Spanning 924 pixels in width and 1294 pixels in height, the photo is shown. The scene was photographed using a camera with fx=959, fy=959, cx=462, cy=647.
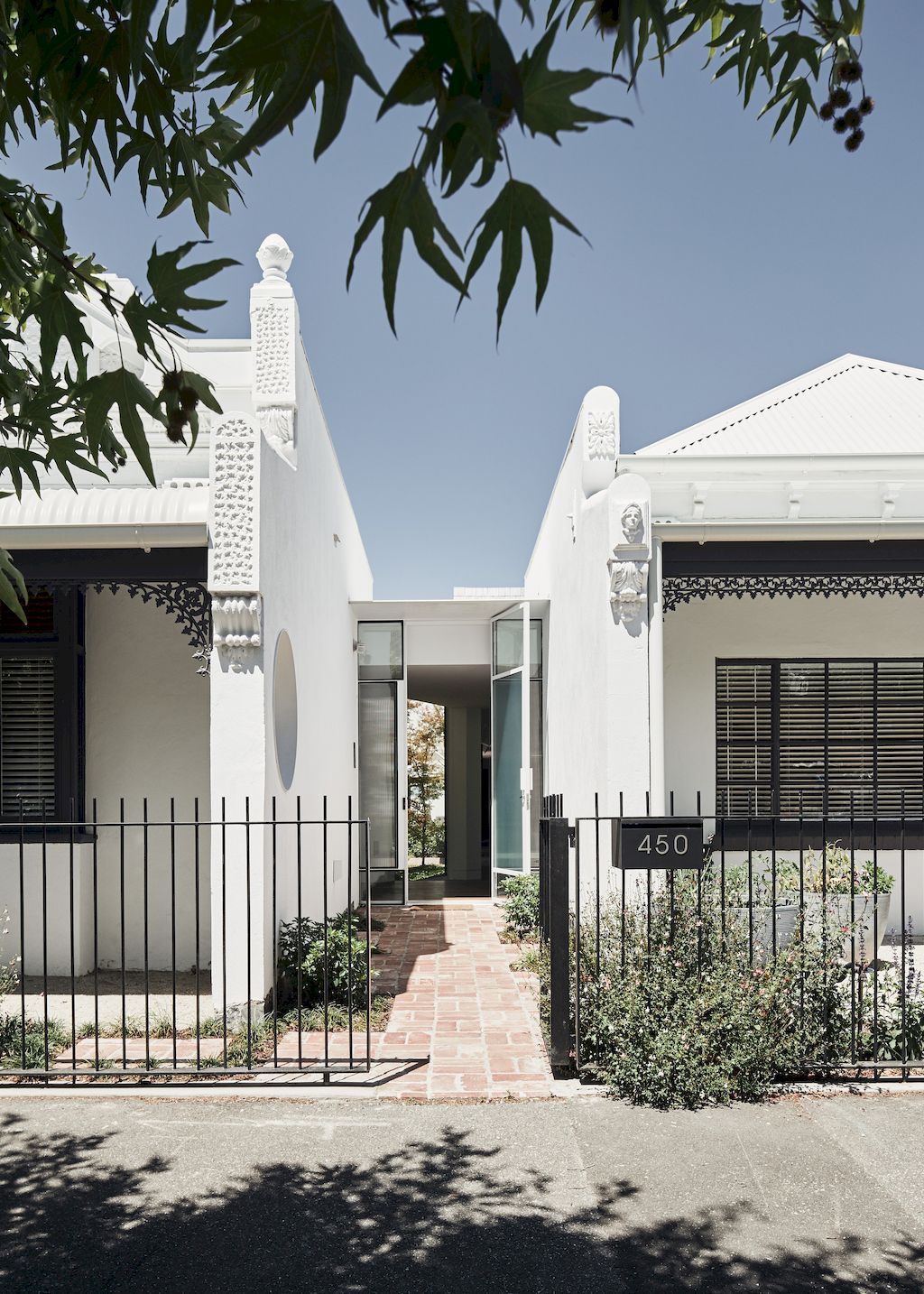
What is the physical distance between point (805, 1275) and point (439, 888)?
11826 millimetres

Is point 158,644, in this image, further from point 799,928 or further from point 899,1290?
point 899,1290

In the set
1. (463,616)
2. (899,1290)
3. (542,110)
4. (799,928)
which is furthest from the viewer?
(463,616)

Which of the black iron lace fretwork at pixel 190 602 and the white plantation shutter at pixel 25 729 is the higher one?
the black iron lace fretwork at pixel 190 602

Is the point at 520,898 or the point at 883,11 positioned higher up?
the point at 883,11

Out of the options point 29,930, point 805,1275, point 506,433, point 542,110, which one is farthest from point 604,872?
point 506,433

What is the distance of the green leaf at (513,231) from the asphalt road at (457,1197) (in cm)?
353

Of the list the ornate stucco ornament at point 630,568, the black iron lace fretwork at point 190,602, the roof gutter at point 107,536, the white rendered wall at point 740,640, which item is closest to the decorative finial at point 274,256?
the roof gutter at point 107,536

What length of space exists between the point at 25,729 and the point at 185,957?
2554 millimetres

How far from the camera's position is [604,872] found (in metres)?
7.82

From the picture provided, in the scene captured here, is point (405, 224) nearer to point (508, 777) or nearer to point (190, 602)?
point (190, 602)

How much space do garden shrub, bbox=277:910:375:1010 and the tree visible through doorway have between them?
1289cm

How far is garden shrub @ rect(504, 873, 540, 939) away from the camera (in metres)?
10.1

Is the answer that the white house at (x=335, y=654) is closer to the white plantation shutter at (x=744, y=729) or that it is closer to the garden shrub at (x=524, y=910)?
the white plantation shutter at (x=744, y=729)

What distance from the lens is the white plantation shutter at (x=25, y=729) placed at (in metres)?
8.67
